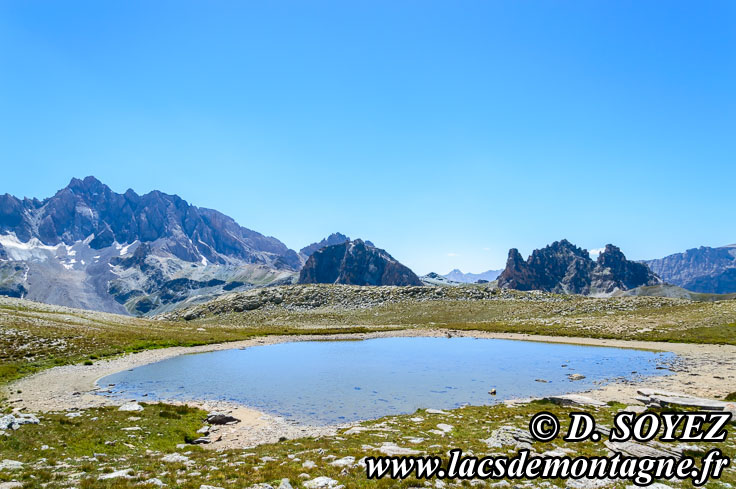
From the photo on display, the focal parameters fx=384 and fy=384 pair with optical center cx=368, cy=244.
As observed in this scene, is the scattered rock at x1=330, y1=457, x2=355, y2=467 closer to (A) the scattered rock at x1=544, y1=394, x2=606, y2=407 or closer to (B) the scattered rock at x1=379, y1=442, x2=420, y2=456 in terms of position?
(B) the scattered rock at x1=379, y1=442, x2=420, y2=456

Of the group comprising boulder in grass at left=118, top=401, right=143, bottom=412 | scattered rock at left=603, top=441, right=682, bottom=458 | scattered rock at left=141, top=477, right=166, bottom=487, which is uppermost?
scattered rock at left=603, top=441, right=682, bottom=458

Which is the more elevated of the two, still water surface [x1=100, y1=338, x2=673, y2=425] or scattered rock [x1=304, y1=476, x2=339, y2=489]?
scattered rock [x1=304, y1=476, x2=339, y2=489]

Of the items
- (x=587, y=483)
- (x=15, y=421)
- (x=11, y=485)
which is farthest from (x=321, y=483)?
(x=15, y=421)

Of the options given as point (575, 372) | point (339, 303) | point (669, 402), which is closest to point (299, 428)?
point (669, 402)

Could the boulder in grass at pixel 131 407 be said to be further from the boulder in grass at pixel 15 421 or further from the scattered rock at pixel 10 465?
the scattered rock at pixel 10 465

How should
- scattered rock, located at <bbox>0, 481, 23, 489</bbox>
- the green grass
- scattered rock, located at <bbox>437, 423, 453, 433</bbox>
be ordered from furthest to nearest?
scattered rock, located at <bbox>437, 423, 453, 433</bbox>
the green grass
scattered rock, located at <bbox>0, 481, 23, 489</bbox>

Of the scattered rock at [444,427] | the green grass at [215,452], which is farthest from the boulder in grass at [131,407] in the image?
the scattered rock at [444,427]

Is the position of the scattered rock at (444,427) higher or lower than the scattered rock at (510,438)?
lower

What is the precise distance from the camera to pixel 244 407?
3170 centimetres

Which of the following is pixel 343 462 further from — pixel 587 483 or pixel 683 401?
pixel 683 401

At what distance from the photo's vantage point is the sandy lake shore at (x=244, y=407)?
82.1 feet

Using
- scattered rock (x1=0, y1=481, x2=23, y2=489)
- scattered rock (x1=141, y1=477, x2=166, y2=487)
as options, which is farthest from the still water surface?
scattered rock (x1=0, y1=481, x2=23, y2=489)

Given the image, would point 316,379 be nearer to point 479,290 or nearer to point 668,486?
point 668,486

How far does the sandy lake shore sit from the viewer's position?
25031 millimetres
